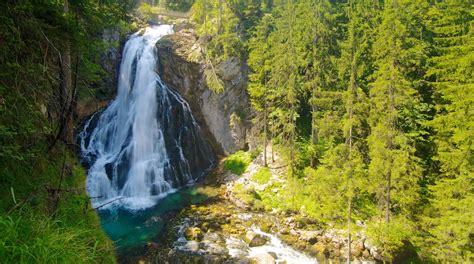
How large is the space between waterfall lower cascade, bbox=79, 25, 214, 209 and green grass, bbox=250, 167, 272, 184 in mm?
4490

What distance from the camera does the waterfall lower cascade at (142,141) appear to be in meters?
21.4

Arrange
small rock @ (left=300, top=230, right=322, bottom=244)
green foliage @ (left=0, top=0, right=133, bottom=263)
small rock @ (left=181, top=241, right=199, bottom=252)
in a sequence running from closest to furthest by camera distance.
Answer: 1. green foliage @ (left=0, top=0, right=133, bottom=263)
2. small rock @ (left=181, top=241, right=199, bottom=252)
3. small rock @ (left=300, top=230, right=322, bottom=244)

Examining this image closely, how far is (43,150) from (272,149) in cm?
1914

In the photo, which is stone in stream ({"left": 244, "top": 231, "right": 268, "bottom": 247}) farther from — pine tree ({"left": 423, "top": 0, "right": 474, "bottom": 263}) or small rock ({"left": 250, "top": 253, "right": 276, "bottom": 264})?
pine tree ({"left": 423, "top": 0, "right": 474, "bottom": 263})

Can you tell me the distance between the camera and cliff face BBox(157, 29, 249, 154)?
26.4m

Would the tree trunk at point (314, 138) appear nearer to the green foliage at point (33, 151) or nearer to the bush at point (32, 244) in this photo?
the green foliage at point (33, 151)

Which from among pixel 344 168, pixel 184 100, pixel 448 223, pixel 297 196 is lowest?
pixel 297 196

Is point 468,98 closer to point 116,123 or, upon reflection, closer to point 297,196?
point 297,196

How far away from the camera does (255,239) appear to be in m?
15.4

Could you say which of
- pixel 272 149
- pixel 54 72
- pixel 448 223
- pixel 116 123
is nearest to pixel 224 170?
pixel 272 149

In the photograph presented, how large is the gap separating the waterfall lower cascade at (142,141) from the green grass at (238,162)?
168cm

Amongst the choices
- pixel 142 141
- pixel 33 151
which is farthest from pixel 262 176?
pixel 33 151

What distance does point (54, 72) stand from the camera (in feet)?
17.0

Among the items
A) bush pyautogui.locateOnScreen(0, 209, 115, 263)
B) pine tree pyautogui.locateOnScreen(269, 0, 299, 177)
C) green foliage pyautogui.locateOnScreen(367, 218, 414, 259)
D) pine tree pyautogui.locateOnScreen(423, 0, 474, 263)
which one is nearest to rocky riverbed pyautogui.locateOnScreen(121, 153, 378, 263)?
green foliage pyautogui.locateOnScreen(367, 218, 414, 259)
